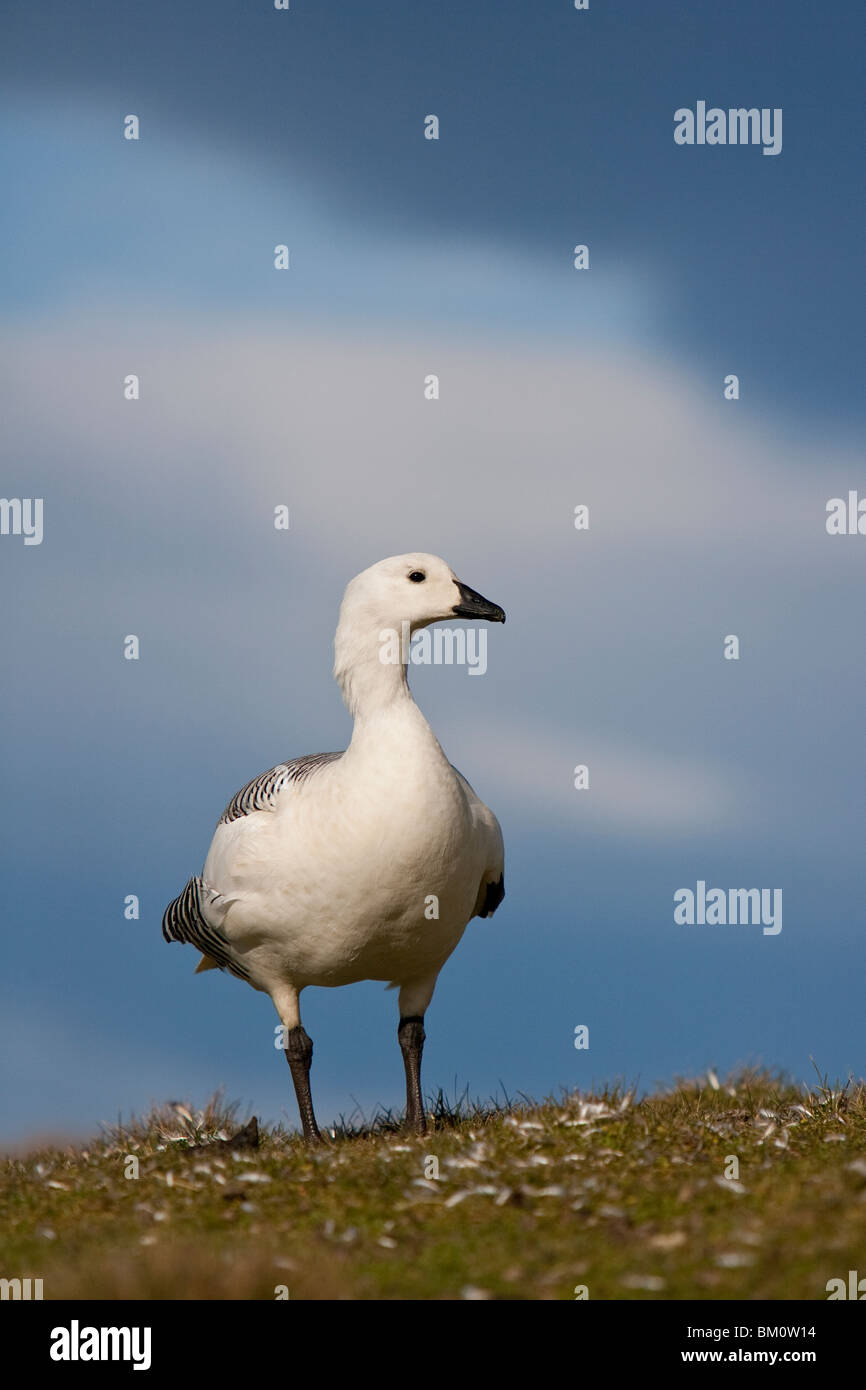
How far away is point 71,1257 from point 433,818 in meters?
4.46

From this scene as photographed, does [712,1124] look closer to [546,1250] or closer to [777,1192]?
[777,1192]

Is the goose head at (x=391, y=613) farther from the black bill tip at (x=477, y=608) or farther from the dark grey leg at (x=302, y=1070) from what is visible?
the dark grey leg at (x=302, y=1070)

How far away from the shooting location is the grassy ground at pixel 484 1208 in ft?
23.6

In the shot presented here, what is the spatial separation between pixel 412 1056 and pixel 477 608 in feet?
13.3

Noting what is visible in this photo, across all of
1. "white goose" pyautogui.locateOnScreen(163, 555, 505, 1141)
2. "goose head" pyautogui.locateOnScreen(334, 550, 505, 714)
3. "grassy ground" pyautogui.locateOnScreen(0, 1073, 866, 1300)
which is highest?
"goose head" pyautogui.locateOnScreen(334, 550, 505, 714)

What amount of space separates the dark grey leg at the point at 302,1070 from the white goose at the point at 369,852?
0.04 ft

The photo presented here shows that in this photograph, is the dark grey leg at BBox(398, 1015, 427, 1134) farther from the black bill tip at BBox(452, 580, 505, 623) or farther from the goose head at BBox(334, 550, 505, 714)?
the black bill tip at BBox(452, 580, 505, 623)

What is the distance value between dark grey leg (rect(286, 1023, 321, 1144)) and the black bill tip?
4.09 meters

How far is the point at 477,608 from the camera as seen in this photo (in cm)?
1209

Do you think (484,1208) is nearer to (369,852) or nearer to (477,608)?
(369,852)

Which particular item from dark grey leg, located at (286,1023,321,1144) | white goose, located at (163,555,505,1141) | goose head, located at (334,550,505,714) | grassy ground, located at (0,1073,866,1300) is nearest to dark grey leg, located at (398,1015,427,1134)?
white goose, located at (163,555,505,1141)

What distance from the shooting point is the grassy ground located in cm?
719

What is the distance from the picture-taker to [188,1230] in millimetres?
8836
